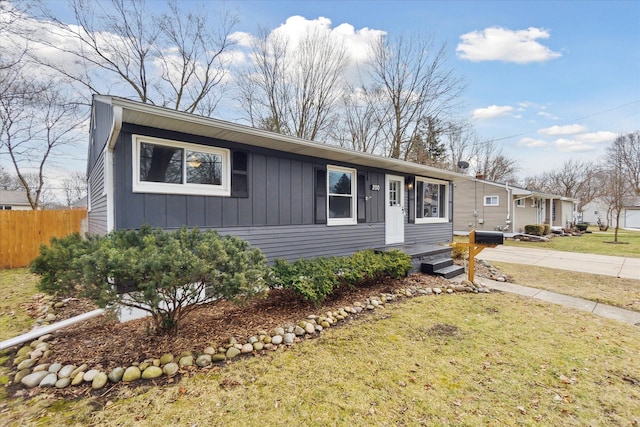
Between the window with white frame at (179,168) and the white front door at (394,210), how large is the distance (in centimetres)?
467

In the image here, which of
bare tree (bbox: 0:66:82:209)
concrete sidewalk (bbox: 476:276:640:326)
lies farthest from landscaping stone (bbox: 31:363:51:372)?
bare tree (bbox: 0:66:82:209)

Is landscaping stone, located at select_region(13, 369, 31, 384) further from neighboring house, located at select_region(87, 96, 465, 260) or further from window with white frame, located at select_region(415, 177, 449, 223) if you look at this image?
window with white frame, located at select_region(415, 177, 449, 223)

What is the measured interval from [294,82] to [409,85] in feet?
21.2

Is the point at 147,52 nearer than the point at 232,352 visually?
No

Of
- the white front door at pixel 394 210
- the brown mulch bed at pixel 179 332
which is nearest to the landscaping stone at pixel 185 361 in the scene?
the brown mulch bed at pixel 179 332

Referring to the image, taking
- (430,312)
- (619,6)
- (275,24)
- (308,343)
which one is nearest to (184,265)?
(308,343)

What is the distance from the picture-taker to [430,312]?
436 cm

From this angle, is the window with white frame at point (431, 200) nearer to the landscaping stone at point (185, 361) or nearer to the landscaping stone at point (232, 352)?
the landscaping stone at point (232, 352)

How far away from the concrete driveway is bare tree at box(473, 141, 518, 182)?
15943mm

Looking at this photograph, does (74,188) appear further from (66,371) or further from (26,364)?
(66,371)

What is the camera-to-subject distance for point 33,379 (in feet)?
8.27

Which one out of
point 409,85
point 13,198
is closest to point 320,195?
point 409,85

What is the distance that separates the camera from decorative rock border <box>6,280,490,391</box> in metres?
2.51

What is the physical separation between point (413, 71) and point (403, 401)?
17001 mm
